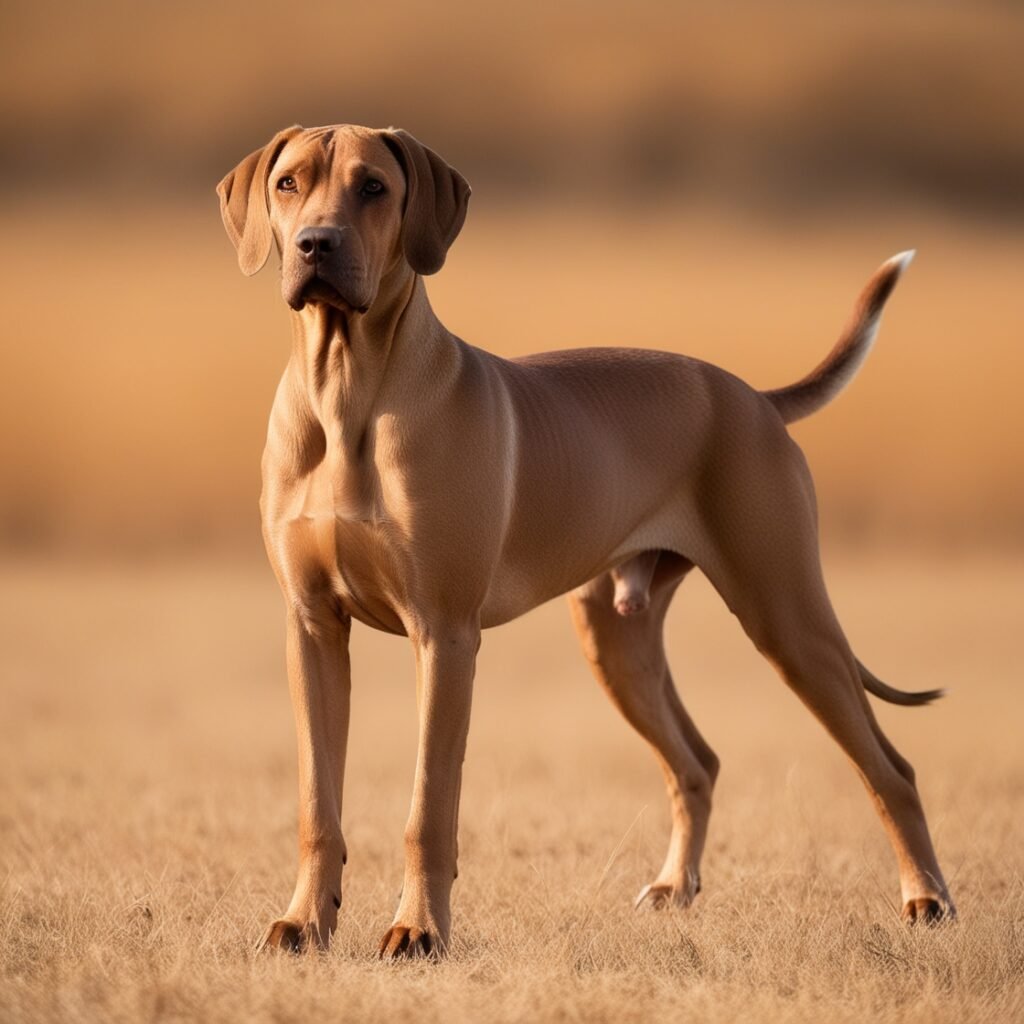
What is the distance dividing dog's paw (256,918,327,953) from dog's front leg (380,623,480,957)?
0.24m

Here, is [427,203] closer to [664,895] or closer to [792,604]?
[792,604]

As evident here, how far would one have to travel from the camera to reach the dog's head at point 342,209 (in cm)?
507

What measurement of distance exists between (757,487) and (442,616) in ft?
4.99

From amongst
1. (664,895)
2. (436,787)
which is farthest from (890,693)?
(436,787)

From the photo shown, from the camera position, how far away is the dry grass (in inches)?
179

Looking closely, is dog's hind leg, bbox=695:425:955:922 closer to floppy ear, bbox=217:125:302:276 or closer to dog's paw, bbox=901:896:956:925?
dog's paw, bbox=901:896:956:925

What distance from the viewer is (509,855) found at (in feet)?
24.0

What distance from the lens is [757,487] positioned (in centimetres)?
636

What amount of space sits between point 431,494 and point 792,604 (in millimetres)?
1653

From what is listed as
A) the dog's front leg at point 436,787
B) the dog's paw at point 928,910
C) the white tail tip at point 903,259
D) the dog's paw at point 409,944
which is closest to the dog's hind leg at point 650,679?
the dog's paw at point 928,910

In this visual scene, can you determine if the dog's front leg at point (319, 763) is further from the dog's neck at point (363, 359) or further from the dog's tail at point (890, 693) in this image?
the dog's tail at point (890, 693)

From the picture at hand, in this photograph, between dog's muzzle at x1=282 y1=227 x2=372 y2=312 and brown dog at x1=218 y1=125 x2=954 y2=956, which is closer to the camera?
dog's muzzle at x1=282 y1=227 x2=372 y2=312

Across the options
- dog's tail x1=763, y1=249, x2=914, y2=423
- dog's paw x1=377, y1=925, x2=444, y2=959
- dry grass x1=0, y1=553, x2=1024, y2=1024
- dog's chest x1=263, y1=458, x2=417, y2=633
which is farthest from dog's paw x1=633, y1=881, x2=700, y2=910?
dog's tail x1=763, y1=249, x2=914, y2=423

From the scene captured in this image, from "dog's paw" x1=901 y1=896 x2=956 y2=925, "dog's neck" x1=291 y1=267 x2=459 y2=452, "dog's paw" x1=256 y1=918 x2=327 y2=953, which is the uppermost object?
"dog's neck" x1=291 y1=267 x2=459 y2=452
